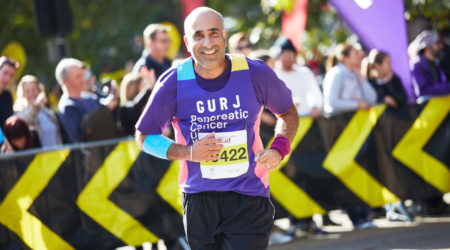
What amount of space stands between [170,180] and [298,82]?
200 centimetres

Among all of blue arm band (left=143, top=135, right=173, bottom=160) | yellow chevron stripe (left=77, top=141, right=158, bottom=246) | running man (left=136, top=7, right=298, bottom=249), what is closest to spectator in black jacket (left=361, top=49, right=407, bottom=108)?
yellow chevron stripe (left=77, top=141, right=158, bottom=246)

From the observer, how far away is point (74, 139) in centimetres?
744

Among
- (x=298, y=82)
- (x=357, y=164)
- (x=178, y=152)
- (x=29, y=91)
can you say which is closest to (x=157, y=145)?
(x=178, y=152)

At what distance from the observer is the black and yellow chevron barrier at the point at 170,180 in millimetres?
6609

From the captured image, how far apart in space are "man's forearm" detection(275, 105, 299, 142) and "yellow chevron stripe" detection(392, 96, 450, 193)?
373 cm

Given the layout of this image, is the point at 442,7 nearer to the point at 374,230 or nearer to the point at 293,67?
the point at 293,67

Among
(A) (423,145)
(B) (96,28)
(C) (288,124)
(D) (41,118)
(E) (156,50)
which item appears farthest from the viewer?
→ (B) (96,28)

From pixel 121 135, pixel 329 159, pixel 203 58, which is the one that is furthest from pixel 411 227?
pixel 203 58

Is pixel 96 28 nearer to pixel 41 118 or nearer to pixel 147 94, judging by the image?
pixel 41 118

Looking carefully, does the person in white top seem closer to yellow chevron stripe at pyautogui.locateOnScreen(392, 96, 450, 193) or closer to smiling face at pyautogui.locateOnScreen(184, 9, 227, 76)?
yellow chevron stripe at pyautogui.locateOnScreen(392, 96, 450, 193)

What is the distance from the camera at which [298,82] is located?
818 centimetres

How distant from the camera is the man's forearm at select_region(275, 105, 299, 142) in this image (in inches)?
171

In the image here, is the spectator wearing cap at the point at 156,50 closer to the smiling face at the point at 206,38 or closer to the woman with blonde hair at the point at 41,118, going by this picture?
the woman with blonde hair at the point at 41,118

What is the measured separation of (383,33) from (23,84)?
161 inches
